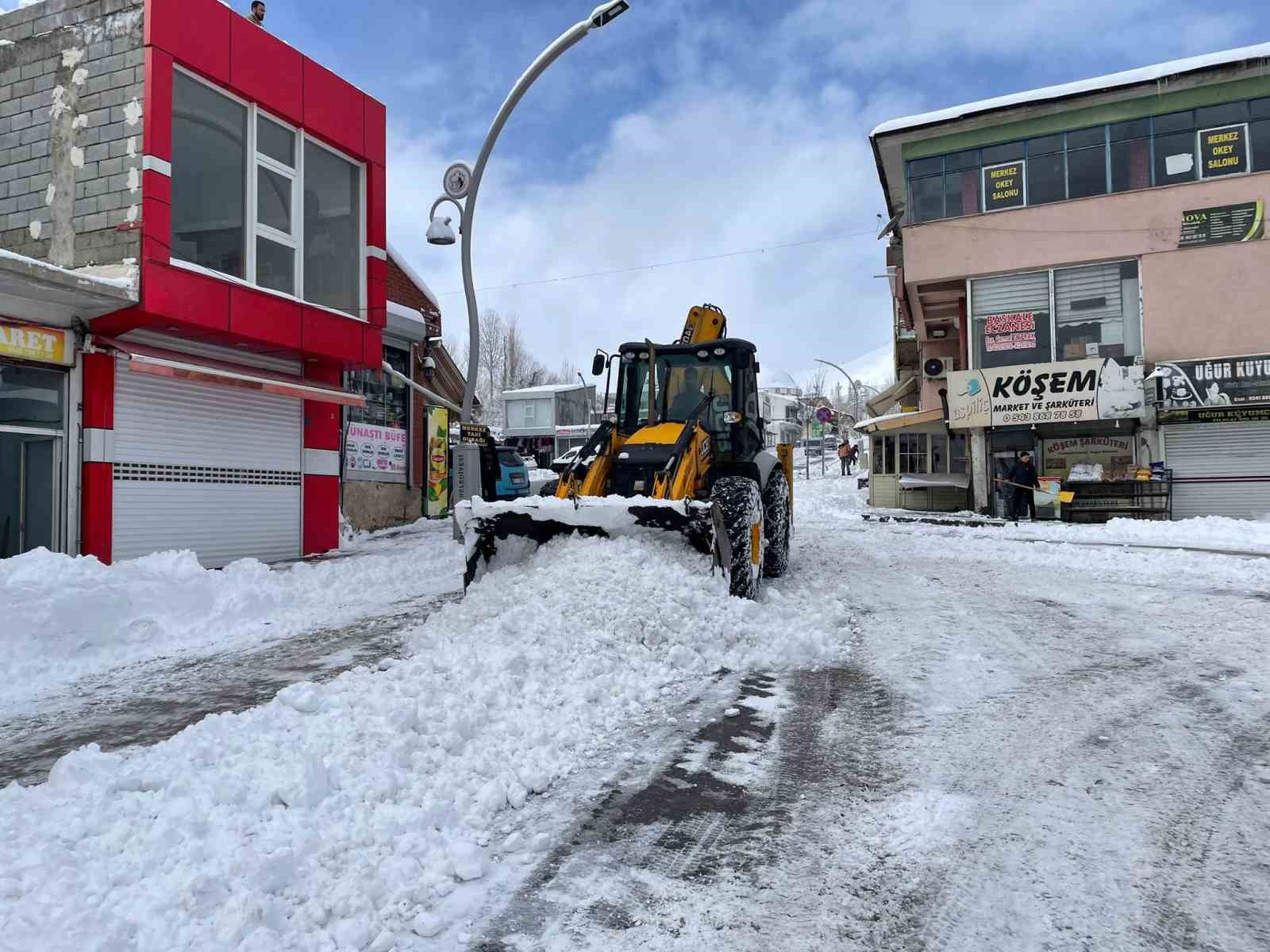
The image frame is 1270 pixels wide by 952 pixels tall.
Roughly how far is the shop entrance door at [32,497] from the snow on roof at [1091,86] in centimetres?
2040

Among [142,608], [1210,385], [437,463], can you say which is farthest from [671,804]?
[1210,385]

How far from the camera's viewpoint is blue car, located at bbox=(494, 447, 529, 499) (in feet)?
72.0

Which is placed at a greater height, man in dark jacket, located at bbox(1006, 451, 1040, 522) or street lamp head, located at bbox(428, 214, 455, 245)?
street lamp head, located at bbox(428, 214, 455, 245)

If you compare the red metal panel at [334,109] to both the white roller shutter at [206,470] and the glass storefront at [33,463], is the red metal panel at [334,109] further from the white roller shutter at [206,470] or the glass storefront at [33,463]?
the glass storefront at [33,463]

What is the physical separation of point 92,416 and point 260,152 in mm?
5022

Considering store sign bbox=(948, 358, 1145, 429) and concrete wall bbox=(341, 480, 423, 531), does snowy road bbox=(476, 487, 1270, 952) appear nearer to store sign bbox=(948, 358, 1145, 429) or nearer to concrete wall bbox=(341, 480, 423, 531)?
store sign bbox=(948, 358, 1145, 429)

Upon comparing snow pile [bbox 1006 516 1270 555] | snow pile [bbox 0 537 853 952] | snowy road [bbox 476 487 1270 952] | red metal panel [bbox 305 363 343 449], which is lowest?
snowy road [bbox 476 487 1270 952]

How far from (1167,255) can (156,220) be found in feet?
69.0

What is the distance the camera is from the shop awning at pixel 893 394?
31.0 meters

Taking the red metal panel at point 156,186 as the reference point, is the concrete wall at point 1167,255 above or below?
above

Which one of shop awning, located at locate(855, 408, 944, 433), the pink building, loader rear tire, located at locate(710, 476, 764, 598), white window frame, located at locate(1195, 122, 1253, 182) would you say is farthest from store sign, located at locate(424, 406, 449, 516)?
white window frame, located at locate(1195, 122, 1253, 182)

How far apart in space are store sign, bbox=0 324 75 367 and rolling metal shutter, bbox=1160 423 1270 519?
21.7m

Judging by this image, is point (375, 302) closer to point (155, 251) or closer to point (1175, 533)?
A: point (155, 251)

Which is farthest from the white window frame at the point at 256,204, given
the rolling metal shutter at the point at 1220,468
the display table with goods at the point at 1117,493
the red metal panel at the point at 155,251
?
the rolling metal shutter at the point at 1220,468
